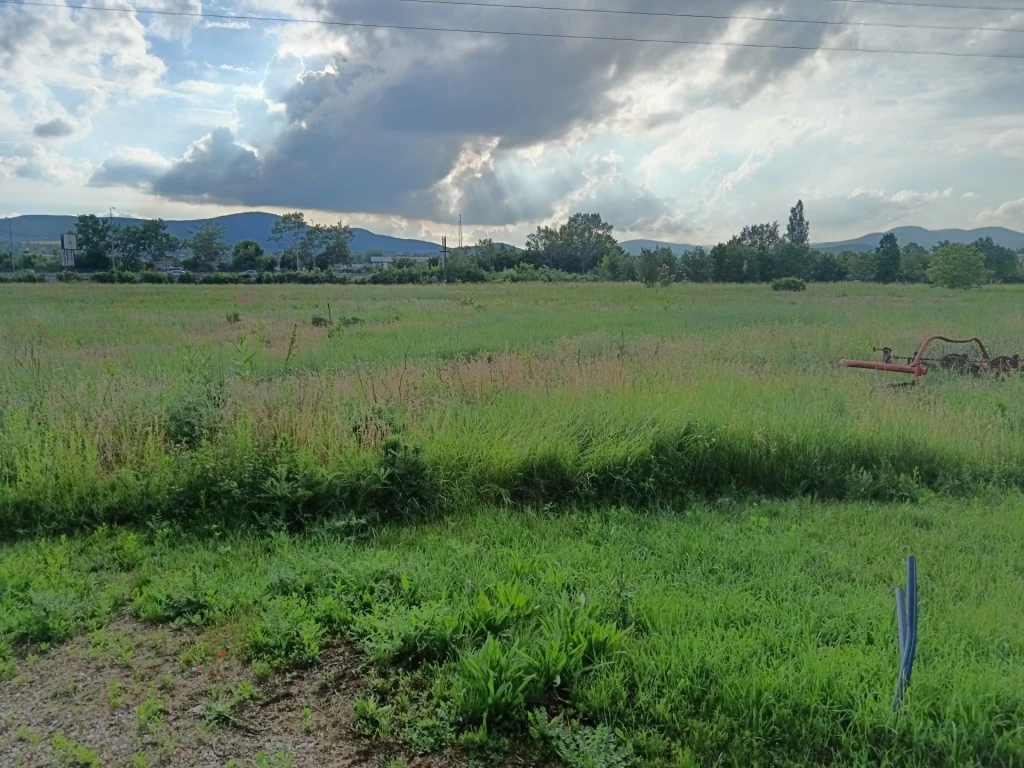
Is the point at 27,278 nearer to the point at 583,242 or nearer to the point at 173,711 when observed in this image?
the point at 173,711

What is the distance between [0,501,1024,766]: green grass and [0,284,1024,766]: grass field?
18mm

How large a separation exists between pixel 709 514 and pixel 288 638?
3940mm

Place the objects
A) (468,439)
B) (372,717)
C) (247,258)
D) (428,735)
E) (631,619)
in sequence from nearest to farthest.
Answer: (428,735), (372,717), (631,619), (468,439), (247,258)

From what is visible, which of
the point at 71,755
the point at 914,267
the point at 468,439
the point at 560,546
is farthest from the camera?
the point at 914,267

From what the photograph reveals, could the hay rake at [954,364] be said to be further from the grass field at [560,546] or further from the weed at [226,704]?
the weed at [226,704]

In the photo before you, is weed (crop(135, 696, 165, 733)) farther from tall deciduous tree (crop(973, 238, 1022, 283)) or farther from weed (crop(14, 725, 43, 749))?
tall deciduous tree (crop(973, 238, 1022, 283))

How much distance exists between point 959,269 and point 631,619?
66806 mm

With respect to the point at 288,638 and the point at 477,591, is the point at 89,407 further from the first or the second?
the point at 477,591

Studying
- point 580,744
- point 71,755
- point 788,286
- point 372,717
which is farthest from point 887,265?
point 71,755

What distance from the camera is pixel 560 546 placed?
493cm

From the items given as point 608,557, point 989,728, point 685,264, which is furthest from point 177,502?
point 685,264

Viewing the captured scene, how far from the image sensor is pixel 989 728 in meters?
2.77

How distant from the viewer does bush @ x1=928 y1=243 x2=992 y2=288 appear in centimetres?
5481

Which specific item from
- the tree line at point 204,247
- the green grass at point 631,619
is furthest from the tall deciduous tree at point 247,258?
the green grass at point 631,619
